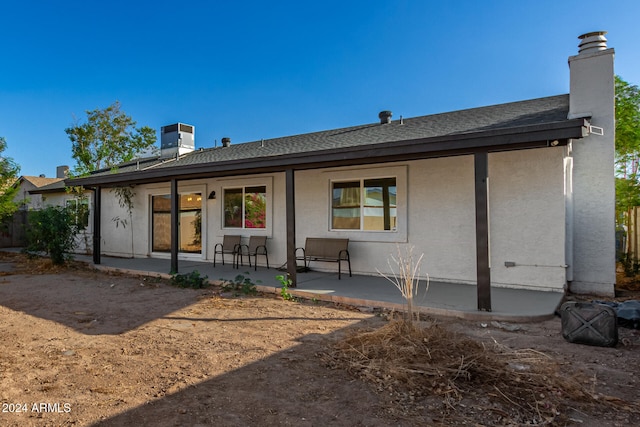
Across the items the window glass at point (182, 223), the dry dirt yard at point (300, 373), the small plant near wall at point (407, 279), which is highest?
the window glass at point (182, 223)

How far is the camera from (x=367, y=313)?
5.01 m

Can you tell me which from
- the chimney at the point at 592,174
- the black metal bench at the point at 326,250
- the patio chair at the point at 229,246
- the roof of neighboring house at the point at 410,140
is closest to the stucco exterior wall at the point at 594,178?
the chimney at the point at 592,174

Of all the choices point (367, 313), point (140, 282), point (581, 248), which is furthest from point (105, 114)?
point (581, 248)

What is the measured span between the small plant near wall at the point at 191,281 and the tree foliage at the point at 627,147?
923 centimetres

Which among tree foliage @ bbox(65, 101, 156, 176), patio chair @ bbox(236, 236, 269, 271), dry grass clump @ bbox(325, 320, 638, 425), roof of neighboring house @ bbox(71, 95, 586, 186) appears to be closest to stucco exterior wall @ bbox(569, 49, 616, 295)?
roof of neighboring house @ bbox(71, 95, 586, 186)

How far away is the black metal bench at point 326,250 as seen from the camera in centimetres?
745

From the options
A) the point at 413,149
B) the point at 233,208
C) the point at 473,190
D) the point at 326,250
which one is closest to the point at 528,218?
the point at 473,190

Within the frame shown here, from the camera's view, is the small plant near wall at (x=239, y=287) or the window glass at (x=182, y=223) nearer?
the small plant near wall at (x=239, y=287)

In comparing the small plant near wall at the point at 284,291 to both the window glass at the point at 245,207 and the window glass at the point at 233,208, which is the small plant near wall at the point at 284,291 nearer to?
the window glass at the point at 245,207

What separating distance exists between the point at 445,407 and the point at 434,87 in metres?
12.2

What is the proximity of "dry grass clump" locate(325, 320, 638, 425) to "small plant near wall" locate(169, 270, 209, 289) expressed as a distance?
4105mm

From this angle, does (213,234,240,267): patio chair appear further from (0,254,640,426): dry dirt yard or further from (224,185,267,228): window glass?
(0,254,640,426): dry dirt yard

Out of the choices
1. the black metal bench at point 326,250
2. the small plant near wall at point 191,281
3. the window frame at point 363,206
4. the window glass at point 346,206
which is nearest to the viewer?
the small plant near wall at point 191,281

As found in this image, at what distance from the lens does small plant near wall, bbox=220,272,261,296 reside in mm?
6281
